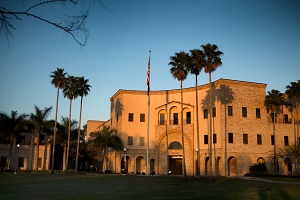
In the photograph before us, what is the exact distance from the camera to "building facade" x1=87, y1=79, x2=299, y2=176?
1914 inches

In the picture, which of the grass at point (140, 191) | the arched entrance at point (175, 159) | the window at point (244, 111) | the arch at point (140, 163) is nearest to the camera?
the grass at point (140, 191)

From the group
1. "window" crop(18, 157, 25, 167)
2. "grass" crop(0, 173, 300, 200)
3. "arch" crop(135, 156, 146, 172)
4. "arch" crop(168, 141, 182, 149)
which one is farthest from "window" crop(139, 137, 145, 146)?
"grass" crop(0, 173, 300, 200)

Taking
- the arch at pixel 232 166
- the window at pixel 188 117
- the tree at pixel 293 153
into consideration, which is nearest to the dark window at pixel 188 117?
the window at pixel 188 117

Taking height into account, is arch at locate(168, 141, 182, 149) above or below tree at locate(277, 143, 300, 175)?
above

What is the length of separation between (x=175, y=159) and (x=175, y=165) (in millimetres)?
1056

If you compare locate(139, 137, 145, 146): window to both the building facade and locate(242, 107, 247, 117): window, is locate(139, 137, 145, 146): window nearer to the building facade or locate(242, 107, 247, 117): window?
the building facade

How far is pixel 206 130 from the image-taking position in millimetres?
51281

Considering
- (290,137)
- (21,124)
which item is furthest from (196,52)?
(21,124)

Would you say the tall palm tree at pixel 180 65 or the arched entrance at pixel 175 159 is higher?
the tall palm tree at pixel 180 65

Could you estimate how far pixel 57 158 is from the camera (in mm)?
66688

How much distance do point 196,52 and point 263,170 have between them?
21.1 metres

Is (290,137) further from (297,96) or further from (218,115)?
(218,115)

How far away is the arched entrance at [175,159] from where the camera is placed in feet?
179

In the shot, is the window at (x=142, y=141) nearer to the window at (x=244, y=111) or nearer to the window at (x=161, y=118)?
the window at (x=161, y=118)
